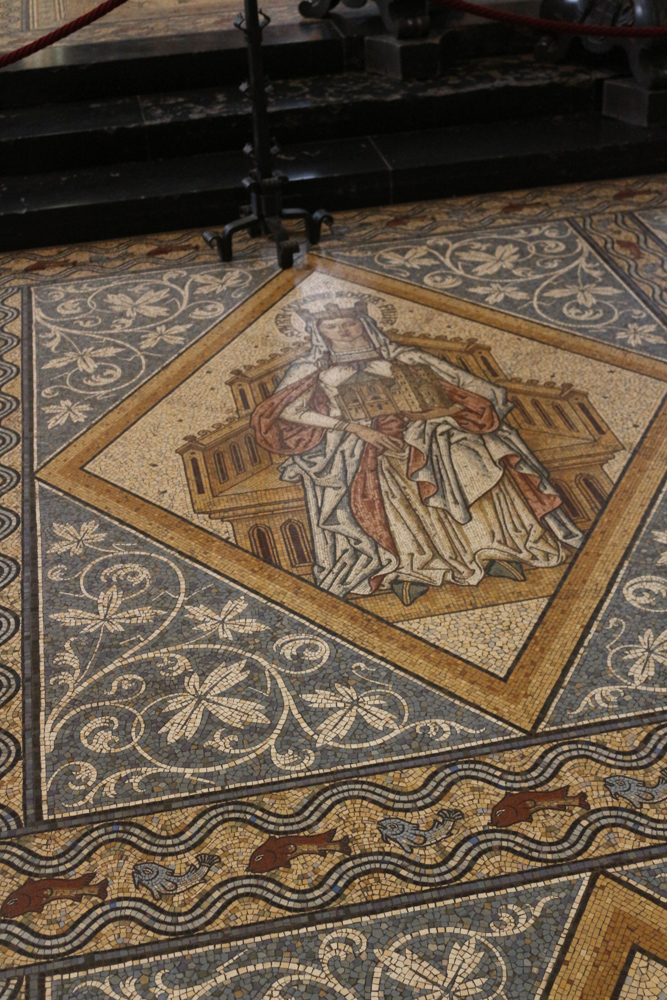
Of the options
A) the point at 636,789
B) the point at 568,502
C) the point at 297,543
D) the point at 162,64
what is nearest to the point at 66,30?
the point at 162,64

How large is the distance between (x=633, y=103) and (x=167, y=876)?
411 centimetres

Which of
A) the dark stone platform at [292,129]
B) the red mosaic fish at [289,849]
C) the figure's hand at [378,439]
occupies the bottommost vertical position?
the red mosaic fish at [289,849]

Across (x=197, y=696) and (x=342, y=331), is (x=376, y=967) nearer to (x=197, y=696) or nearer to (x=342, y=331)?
(x=197, y=696)

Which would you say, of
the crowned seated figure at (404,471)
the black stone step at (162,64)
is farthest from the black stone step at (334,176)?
the crowned seated figure at (404,471)

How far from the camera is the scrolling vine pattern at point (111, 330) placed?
3381 mm

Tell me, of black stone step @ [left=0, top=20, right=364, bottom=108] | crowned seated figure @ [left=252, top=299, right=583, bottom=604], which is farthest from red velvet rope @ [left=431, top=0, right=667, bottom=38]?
black stone step @ [left=0, top=20, right=364, bottom=108]

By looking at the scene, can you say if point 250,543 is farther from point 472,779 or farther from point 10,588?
point 472,779

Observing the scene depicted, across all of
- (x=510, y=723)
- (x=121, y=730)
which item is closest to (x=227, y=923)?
(x=121, y=730)

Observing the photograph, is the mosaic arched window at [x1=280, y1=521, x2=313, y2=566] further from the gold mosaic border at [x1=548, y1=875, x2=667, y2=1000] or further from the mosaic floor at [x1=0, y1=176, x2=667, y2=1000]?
the gold mosaic border at [x1=548, y1=875, x2=667, y2=1000]

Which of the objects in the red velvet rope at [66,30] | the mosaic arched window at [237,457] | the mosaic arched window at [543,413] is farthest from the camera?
the red velvet rope at [66,30]

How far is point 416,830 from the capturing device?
210 centimetres

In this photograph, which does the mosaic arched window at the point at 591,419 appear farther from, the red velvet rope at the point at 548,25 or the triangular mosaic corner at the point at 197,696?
the red velvet rope at the point at 548,25

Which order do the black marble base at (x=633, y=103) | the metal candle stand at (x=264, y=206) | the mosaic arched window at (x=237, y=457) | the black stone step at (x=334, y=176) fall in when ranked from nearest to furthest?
the mosaic arched window at (x=237, y=457) → the metal candle stand at (x=264, y=206) → the black stone step at (x=334, y=176) → the black marble base at (x=633, y=103)

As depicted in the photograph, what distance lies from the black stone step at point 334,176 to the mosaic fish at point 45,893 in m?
3.00
